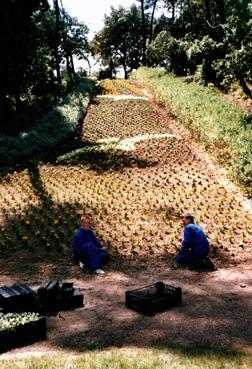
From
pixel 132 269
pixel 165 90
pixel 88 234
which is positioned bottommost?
pixel 132 269

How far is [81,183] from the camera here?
1684 centimetres

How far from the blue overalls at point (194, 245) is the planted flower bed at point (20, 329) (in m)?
4.39

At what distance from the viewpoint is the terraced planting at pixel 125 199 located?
1137 cm

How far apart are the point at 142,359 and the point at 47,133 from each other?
21761 mm

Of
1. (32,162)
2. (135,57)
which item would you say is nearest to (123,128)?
(32,162)

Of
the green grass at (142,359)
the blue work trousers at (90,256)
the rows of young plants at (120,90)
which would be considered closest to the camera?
the green grass at (142,359)

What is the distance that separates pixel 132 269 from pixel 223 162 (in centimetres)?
927

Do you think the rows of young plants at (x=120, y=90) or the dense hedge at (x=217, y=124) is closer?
the dense hedge at (x=217, y=124)

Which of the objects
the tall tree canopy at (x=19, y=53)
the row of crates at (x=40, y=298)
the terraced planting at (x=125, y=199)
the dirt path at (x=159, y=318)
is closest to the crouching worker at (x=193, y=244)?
the dirt path at (x=159, y=318)

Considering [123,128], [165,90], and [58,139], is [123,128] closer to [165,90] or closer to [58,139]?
[58,139]

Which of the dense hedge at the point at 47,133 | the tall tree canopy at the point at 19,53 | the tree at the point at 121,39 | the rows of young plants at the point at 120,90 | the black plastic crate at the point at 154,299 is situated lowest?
the black plastic crate at the point at 154,299

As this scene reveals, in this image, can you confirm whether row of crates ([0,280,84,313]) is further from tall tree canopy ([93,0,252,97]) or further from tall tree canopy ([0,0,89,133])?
tall tree canopy ([0,0,89,133])

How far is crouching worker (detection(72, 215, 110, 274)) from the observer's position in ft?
31.3

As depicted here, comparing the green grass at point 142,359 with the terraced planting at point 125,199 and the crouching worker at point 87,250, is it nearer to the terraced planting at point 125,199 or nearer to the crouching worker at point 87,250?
the crouching worker at point 87,250
